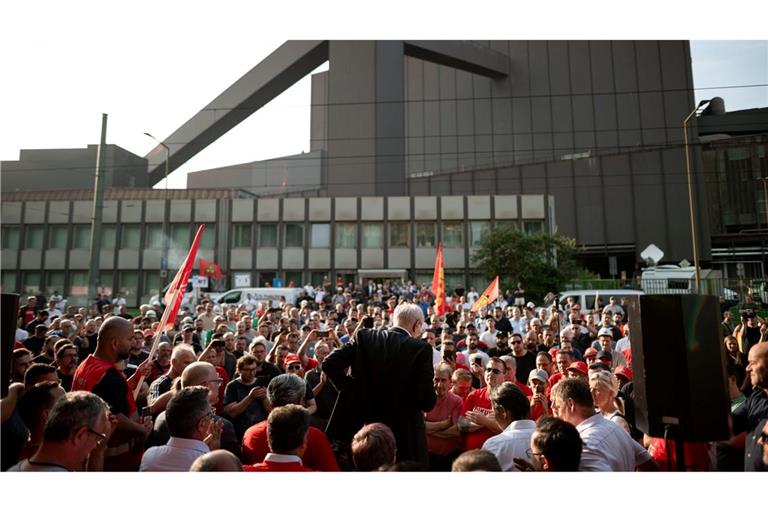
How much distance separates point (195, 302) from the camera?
23.3 m

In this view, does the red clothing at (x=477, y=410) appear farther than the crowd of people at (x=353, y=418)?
Yes

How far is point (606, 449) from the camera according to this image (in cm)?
360

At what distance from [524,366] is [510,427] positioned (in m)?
5.11

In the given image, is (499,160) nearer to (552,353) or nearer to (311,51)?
(311,51)

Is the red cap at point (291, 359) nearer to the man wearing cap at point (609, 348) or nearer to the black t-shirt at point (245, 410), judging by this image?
the black t-shirt at point (245, 410)

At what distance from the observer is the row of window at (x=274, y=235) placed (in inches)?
1754

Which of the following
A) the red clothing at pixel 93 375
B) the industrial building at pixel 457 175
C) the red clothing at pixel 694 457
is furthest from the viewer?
the industrial building at pixel 457 175

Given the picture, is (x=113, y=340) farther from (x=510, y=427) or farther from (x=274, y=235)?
(x=274, y=235)

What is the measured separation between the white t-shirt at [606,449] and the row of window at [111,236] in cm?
4424

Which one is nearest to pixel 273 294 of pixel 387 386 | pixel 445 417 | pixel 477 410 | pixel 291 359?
pixel 291 359

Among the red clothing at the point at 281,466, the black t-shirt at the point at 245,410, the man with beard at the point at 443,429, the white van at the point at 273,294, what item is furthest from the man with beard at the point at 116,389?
the white van at the point at 273,294

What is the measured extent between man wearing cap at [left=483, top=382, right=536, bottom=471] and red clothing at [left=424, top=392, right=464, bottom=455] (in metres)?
1.11

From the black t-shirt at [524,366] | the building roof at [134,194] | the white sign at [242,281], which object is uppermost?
the building roof at [134,194]

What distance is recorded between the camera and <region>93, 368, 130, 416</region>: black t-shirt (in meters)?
4.43
